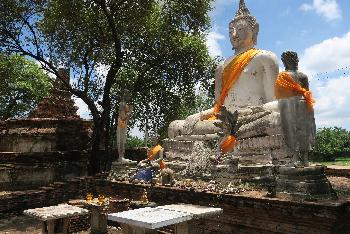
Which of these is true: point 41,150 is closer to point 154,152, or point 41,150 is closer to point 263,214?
point 154,152

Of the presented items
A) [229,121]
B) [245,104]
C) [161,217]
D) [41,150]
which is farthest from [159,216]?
[41,150]

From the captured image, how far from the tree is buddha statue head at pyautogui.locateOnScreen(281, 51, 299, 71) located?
8.60 metres

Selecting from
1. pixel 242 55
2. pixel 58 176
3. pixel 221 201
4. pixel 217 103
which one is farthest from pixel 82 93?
pixel 221 201

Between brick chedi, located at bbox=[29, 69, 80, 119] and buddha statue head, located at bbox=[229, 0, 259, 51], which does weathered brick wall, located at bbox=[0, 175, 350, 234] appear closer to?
buddha statue head, located at bbox=[229, 0, 259, 51]

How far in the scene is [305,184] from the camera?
231 inches

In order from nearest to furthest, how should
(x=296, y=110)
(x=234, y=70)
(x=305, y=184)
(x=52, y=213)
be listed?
1. (x=305, y=184)
2. (x=296, y=110)
3. (x=52, y=213)
4. (x=234, y=70)

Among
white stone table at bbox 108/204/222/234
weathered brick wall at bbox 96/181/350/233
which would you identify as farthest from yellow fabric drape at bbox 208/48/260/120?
white stone table at bbox 108/204/222/234

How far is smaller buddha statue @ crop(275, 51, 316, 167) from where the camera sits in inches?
248

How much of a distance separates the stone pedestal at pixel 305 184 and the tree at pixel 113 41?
9.43 m

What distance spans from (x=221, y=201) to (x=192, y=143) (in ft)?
Result: 13.5

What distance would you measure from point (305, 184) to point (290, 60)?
2232mm

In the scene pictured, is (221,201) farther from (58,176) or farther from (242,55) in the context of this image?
(58,176)

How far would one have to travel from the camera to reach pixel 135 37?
55.2 feet

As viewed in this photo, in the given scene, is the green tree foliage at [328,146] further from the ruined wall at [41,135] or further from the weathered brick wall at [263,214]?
the weathered brick wall at [263,214]
